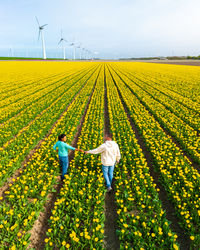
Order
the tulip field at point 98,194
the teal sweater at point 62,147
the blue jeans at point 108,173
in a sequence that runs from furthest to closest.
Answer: the teal sweater at point 62,147 < the blue jeans at point 108,173 < the tulip field at point 98,194

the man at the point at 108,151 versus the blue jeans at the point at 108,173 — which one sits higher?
the man at the point at 108,151

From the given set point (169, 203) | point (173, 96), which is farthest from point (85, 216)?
point (173, 96)

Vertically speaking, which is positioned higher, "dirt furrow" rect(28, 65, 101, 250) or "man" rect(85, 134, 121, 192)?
"man" rect(85, 134, 121, 192)

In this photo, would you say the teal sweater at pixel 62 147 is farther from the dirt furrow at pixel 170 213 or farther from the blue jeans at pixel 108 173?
the dirt furrow at pixel 170 213

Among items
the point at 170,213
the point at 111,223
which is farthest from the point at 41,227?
the point at 170,213

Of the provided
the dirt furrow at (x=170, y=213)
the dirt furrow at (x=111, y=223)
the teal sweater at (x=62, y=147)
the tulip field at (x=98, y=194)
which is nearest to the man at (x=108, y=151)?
the tulip field at (x=98, y=194)

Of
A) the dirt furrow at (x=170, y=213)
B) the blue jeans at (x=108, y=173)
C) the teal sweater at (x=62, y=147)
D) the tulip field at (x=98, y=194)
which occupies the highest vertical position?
the teal sweater at (x=62, y=147)

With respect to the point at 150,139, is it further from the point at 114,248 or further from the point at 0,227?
the point at 0,227

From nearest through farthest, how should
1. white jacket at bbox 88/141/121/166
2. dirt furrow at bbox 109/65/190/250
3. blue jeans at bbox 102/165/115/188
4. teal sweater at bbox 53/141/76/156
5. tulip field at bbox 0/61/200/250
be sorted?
tulip field at bbox 0/61/200/250 < dirt furrow at bbox 109/65/190/250 < white jacket at bbox 88/141/121/166 < blue jeans at bbox 102/165/115/188 < teal sweater at bbox 53/141/76/156

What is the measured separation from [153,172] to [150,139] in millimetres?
2758

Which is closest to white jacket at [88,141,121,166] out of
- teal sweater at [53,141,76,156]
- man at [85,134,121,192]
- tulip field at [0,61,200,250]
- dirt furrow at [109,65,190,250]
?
man at [85,134,121,192]

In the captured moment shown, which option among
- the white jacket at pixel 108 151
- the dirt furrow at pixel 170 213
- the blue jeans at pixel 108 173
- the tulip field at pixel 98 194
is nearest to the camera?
the tulip field at pixel 98 194

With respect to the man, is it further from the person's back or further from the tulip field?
the tulip field

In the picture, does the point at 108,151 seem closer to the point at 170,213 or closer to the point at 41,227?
the point at 170,213
